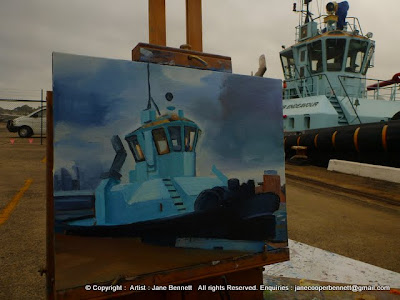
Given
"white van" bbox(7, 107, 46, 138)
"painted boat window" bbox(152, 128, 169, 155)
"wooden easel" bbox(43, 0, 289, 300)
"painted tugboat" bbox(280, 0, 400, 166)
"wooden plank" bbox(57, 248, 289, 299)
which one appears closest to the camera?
"wooden plank" bbox(57, 248, 289, 299)

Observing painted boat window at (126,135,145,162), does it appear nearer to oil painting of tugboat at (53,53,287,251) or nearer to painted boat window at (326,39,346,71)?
oil painting of tugboat at (53,53,287,251)

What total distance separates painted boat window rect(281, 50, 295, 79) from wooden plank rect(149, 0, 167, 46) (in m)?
15.8

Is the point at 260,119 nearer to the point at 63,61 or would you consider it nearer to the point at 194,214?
the point at 194,214

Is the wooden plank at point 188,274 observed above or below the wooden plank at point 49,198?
below

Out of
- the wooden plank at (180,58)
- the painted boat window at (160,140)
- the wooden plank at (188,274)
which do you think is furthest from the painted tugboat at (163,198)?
the wooden plank at (180,58)

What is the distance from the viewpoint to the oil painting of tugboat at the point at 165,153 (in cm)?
135

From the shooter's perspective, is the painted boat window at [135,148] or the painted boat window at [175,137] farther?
the painted boat window at [175,137]

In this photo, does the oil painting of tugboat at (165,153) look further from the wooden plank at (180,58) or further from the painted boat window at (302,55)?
the painted boat window at (302,55)

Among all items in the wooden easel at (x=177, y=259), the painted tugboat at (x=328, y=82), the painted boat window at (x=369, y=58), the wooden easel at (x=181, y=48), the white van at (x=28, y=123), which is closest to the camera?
the wooden easel at (x=177, y=259)

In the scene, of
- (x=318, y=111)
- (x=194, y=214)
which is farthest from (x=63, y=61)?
(x=318, y=111)

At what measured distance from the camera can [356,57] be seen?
14.8m

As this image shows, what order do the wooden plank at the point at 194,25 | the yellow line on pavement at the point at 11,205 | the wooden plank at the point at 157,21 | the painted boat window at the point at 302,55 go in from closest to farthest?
the wooden plank at the point at 157,21 → the wooden plank at the point at 194,25 → the yellow line on pavement at the point at 11,205 → the painted boat window at the point at 302,55

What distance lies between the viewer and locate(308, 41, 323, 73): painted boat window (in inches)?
579

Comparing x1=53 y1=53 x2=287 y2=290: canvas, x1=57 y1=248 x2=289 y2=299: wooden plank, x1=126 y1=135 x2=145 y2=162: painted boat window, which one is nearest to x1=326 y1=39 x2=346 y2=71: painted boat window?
x1=53 y1=53 x2=287 y2=290: canvas
